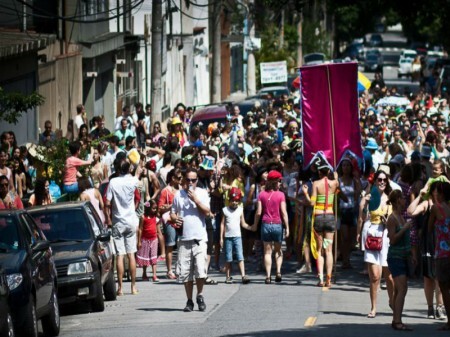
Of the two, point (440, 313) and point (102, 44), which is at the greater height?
point (102, 44)

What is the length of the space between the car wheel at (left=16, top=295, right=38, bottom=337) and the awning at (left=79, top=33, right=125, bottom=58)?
80.3 feet

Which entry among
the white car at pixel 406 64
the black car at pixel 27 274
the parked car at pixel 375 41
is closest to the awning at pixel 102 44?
the black car at pixel 27 274

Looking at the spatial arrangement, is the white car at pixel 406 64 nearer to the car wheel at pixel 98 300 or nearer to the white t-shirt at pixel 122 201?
the white t-shirt at pixel 122 201

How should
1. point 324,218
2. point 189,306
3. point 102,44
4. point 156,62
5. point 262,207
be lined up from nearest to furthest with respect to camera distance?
1. point 189,306
2. point 324,218
3. point 262,207
4. point 156,62
5. point 102,44

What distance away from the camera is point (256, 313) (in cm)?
1658

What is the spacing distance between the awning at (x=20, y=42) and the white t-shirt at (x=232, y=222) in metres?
8.13

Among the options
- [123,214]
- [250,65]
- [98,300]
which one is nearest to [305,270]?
[123,214]

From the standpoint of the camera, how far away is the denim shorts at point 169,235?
2078 cm

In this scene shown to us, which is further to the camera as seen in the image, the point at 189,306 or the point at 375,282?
the point at 189,306

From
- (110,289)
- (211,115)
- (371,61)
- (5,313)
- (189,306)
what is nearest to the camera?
(5,313)

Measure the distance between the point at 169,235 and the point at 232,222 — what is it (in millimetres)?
1323

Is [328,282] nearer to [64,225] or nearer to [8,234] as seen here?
[64,225]

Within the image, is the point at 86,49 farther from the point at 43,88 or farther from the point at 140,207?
the point at 140,207

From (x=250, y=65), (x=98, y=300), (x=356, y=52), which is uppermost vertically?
(x=356, y=52)
